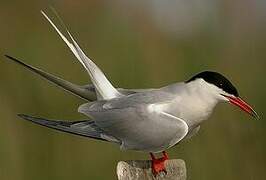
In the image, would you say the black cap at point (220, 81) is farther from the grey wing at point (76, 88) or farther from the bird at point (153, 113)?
the grey wing at point (76, 88)

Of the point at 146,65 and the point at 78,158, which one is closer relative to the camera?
the point at 78,158

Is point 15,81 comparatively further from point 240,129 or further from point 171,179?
point 171,179

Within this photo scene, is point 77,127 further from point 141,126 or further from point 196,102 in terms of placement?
point 196,102

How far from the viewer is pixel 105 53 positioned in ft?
13.0

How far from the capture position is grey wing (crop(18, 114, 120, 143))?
252cm

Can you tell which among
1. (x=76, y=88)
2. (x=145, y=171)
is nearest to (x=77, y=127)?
(x=76, y=88)

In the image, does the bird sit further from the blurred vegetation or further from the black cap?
the blurred vegetation

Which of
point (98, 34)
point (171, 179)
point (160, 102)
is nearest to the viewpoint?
point (171, 179)

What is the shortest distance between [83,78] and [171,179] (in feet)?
5.55

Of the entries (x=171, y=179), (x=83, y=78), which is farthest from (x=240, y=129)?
(x=171, y=179)

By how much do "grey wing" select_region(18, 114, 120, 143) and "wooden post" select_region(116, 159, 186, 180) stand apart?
0.35 m

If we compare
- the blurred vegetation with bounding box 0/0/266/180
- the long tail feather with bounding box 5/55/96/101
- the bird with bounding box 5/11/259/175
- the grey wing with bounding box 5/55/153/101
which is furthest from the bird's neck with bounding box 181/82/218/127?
the blurred vegetation with bounding box 0/0/266/180

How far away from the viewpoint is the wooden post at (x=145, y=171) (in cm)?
220

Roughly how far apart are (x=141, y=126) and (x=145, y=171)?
1.05ft
